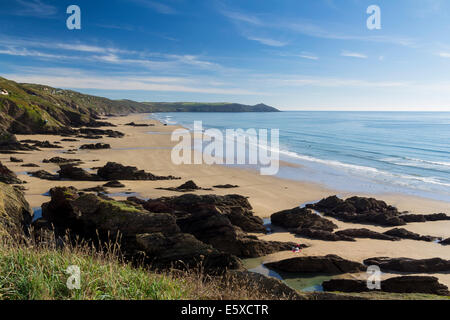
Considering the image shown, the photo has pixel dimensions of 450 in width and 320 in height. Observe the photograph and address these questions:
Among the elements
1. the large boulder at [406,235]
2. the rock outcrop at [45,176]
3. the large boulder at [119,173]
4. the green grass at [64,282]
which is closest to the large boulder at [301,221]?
the large boulder at [406,235]

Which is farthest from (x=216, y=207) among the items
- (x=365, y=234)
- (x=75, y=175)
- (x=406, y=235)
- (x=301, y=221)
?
(x=75, y=175)

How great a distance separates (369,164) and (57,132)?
5589 cm

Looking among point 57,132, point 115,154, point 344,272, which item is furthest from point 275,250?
point 57,132

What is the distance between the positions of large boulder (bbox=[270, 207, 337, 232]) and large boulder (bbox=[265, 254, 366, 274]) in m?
4.95

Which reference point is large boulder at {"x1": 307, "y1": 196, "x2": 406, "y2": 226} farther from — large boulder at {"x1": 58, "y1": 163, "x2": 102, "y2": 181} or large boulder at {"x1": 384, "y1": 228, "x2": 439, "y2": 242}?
large boulder at {"x1": 58, "y1": 163, "x2": 102, "y2": 181}

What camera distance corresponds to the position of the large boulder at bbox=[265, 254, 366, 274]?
12.4m

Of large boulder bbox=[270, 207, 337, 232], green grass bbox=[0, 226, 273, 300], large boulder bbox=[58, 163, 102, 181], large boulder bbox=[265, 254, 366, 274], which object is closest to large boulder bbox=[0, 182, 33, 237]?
green grass bbox=[0, 226, 273, 300]

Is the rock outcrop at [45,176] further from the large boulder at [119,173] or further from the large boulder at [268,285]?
the large boulder at [268,285]

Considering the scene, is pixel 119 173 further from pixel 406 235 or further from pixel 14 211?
pixel 406 235

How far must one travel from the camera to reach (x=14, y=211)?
13.8 m
